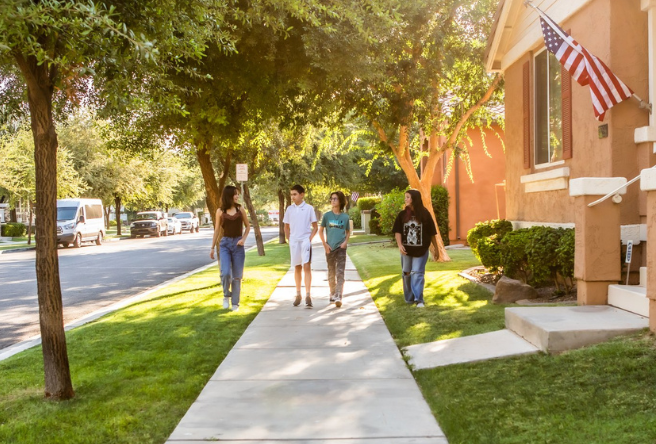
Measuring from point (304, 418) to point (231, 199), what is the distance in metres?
5.69

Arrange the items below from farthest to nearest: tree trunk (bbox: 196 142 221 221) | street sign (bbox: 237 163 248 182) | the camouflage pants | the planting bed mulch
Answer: street sign (bbox: 237 163 248 182) → tree trunk (bbox: 196 142 221 221) → the camouflage pants → the planting bed mulch

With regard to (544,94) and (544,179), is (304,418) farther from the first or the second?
(544,94)

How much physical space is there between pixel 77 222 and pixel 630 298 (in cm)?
2964

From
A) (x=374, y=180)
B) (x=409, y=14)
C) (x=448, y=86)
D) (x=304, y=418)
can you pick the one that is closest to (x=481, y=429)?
(x=304, y=418)

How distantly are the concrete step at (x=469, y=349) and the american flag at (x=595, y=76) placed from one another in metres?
2.86

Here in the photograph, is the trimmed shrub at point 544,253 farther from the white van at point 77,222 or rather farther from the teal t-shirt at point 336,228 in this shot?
the white van at point 77,222

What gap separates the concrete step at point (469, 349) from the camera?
6055mm

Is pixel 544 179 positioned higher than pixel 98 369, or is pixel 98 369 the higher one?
pixel 544 179

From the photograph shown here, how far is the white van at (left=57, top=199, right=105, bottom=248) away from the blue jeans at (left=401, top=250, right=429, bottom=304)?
24018mm

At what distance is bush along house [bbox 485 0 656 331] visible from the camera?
700 cm

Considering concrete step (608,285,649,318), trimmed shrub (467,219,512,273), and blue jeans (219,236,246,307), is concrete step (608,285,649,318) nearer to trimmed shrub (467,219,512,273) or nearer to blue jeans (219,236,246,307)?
trimmed shrub (467,219,512,273)

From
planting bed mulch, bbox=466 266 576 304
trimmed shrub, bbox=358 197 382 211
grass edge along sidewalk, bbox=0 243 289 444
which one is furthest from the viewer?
trimmed shrub, bbox=358 197 382 211

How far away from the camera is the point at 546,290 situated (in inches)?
380

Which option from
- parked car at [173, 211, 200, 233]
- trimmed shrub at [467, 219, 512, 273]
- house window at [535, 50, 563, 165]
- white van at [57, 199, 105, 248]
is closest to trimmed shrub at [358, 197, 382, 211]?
white van at [57, 199, 105, 248]
